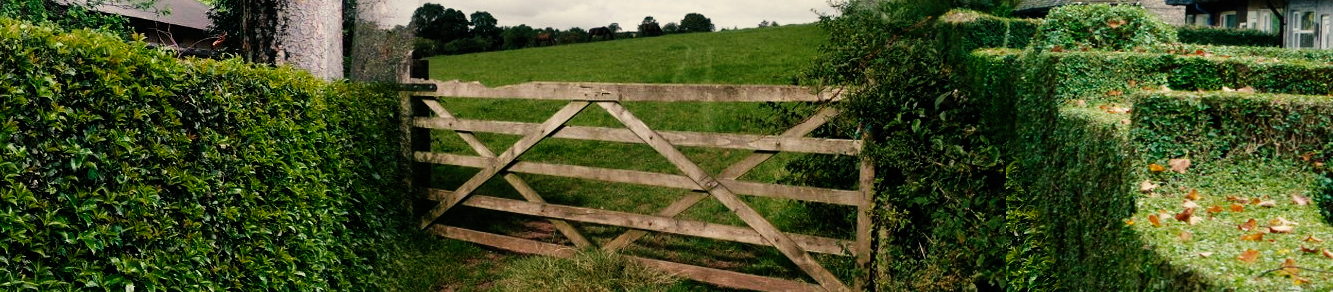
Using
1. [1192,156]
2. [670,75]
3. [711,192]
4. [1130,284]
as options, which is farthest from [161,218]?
[670,75]

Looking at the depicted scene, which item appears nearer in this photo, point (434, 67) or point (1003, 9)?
point (1003, 9)

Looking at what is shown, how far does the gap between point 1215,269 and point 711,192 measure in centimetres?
461

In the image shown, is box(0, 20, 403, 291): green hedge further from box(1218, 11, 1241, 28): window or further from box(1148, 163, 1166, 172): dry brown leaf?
box(1218, 11, 1241, 28): window

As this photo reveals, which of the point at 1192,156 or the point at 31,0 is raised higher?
the point at 31,0

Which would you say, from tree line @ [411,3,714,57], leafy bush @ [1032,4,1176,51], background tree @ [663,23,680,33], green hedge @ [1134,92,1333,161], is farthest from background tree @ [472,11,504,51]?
green hedge @ [1134,92,1333,161]

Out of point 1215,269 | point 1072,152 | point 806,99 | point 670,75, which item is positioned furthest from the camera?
point 670,75

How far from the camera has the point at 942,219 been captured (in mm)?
6250

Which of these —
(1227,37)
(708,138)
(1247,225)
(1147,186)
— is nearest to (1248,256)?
(1247,225)

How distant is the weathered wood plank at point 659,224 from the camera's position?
22.4 feet

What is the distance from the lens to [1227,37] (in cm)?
2142

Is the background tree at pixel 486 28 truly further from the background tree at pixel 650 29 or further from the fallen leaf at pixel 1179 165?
the fallen leaf at pixel 1179 165

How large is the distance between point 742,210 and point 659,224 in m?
0.66

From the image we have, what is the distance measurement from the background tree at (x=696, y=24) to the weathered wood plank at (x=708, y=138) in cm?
3792

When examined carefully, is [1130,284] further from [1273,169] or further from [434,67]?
[434,67]
